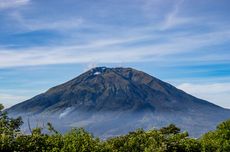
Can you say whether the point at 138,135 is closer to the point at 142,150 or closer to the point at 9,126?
the point at 142,150

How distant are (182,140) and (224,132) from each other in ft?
106

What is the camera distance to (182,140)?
64.6 meters

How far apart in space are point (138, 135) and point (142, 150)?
4.15 m

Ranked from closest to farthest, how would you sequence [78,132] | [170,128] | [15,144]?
[15,144]
[78,132]
[170,128]

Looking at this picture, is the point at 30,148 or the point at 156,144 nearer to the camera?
the point at 30,148

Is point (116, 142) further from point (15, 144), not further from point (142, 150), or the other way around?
point (15, 144)

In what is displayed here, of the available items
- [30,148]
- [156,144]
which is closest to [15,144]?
[30,148]

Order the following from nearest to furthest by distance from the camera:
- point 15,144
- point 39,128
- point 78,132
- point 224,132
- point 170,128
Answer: point 15,144, point 39,128, point 78,132, point 170,128, point 224,132

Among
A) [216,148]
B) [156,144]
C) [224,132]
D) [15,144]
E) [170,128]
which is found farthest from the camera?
[224,132]

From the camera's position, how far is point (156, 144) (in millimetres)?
61375

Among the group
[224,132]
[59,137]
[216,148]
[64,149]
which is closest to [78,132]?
[59,137]

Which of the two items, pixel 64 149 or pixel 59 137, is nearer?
pixel 64 149

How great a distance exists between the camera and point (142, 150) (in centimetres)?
6322

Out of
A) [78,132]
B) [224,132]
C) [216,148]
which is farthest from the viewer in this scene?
[224,132]
